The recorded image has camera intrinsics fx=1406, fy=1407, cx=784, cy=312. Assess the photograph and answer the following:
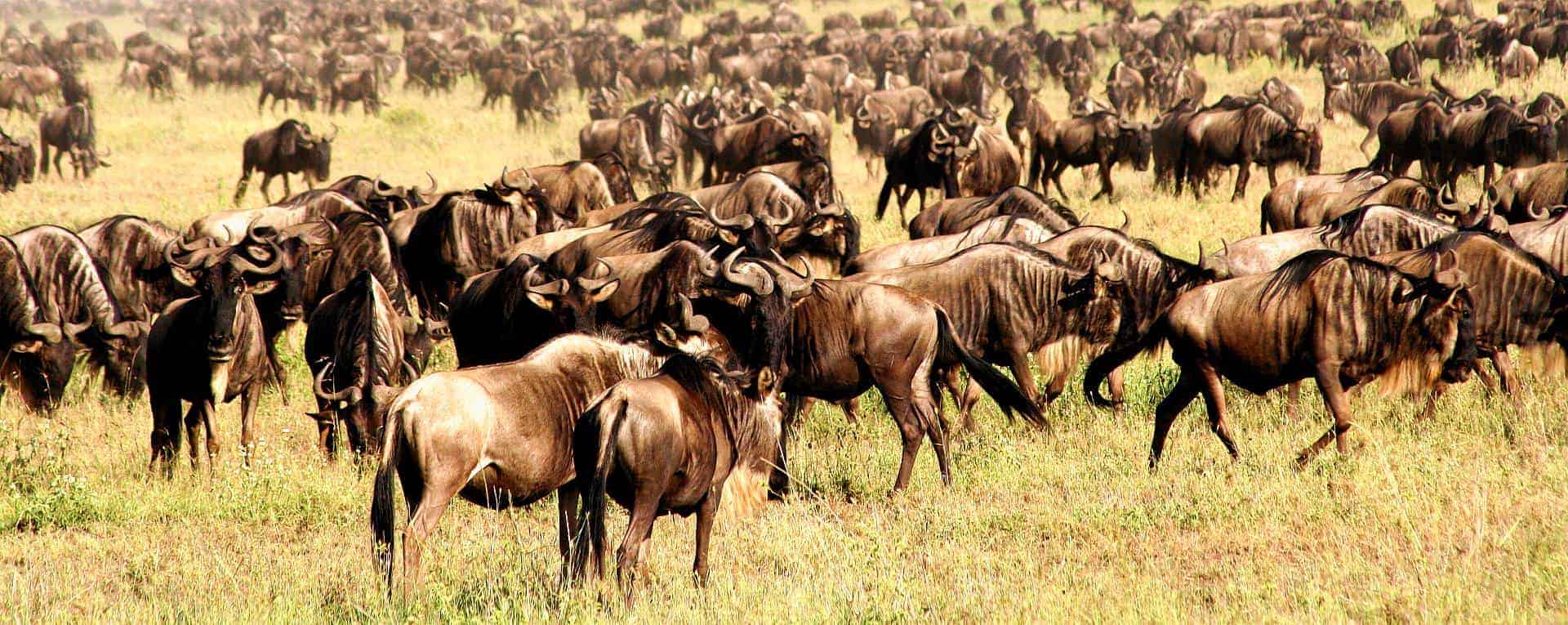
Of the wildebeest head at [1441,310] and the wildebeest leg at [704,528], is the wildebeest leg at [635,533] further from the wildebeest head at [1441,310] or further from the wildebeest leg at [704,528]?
the wildebeest head at [1441,310]

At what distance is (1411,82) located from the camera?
2309 cm

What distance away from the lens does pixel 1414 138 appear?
16.7m

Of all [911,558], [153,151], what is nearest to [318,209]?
[911,558]

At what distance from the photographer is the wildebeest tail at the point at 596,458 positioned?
15.8 feet

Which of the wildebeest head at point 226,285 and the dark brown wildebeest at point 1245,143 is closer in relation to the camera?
the wildebeest head at point 226,285

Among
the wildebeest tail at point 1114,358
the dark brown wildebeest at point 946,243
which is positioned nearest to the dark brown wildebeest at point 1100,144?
the dark brown wildebeest at point 946,243

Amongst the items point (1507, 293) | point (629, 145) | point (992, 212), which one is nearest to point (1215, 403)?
point (1507, 293)

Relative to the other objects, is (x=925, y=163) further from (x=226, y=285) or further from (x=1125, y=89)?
(x=1125, y=89)

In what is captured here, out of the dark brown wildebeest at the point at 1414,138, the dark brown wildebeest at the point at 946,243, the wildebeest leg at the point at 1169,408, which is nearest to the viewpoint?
the wildebeest leg at the point at 1169,408

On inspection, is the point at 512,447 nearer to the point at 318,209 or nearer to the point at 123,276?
the point at 123,276

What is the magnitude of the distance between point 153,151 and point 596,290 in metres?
19.7

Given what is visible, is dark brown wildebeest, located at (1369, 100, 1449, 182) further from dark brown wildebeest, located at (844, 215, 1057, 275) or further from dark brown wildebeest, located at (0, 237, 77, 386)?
dark brown wildebeest, located at (0, 237, 77, 386)

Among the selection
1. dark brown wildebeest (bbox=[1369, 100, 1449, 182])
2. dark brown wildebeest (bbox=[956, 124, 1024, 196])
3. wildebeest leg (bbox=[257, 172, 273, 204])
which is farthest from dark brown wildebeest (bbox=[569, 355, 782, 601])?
wildebeest leg (bbox=[257, 172, 273, 204])

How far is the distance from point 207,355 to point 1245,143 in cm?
1300
